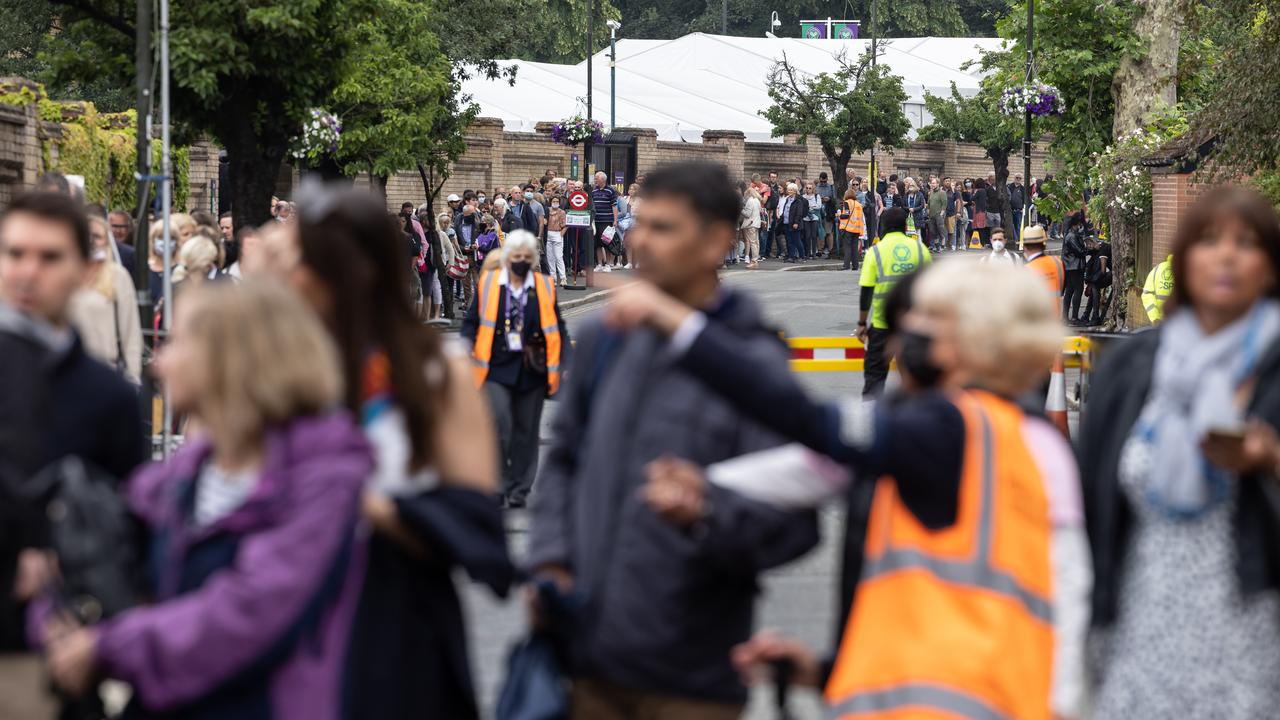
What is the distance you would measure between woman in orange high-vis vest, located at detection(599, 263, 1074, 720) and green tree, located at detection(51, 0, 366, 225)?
16.6 metres

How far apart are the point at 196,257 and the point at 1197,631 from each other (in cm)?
1016

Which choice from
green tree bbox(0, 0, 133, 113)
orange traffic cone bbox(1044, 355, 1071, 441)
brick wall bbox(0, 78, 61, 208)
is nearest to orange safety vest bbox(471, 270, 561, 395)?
orange traffic cone bbox(1044, 355, 1071, 441)

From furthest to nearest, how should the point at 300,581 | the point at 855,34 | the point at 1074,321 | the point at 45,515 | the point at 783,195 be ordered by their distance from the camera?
the point at 855,34
the point at 783,195
the point at 1074,321
the point at 45,515
the point at 300,581

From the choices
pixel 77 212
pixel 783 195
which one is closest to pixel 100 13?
pixel 77 212

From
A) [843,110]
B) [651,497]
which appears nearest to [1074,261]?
[843,110]

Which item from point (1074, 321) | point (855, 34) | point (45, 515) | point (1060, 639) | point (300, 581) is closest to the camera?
point (300, 581)

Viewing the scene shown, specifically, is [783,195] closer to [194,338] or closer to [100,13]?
[100,13]

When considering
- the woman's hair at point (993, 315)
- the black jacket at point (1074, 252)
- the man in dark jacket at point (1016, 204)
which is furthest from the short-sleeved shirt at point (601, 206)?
the woman's hair at point (993, 315)

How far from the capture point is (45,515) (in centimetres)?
400

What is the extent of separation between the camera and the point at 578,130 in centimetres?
3988

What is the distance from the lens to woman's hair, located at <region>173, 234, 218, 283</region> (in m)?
13.4

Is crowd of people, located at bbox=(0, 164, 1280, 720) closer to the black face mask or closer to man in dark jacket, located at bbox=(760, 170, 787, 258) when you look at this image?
the black face mask

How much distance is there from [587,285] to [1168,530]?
31729 mm

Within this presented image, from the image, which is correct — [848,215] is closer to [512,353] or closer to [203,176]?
[203,176]
